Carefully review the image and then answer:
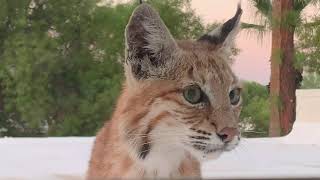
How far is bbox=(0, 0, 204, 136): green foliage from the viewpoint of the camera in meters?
2.84

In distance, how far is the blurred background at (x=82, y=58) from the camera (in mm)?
2840

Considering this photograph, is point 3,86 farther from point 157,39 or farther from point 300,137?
point 157,39

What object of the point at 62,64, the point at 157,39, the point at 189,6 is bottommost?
the point at 62,64

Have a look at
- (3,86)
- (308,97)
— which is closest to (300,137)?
(308,97)

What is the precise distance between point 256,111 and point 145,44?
1.91 metres

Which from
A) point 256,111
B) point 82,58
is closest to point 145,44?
point 82,58

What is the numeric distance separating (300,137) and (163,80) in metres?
1.41

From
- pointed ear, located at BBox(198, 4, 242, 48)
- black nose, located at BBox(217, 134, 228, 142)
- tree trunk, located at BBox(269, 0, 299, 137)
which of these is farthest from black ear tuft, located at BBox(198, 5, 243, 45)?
tree trunk, located at BBox(269, 0, 299, 137)

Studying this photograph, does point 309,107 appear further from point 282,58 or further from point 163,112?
point 163,112

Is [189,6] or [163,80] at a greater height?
[163,80]

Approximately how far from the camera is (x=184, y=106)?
1.11 m

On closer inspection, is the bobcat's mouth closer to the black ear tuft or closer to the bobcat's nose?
the bobcat's nose

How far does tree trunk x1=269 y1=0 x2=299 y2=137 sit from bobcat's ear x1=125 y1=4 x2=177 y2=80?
191cm

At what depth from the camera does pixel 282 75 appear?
121 inches
